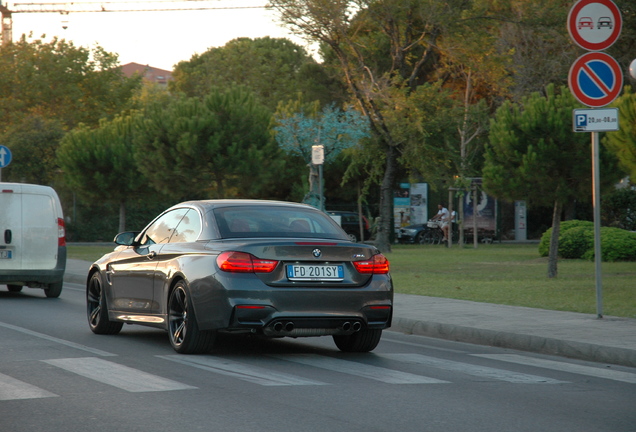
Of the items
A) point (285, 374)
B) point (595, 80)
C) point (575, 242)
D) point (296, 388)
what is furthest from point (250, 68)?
point (296, 388)

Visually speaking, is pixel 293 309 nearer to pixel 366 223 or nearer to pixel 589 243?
pixel 589 243

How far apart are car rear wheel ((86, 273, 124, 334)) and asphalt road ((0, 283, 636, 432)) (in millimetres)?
181

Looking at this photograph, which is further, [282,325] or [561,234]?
[561,234]

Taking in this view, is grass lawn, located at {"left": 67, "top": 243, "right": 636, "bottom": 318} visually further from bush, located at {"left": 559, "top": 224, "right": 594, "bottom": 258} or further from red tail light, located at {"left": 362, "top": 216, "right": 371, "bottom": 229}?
red tail light, located at {"left": 362, "top": 216, "right": 371, "bottom": 229}

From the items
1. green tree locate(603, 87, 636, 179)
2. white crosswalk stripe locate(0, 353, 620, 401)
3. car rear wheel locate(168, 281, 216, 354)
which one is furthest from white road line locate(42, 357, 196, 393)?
green tree locate(603, 87, 636, 179)

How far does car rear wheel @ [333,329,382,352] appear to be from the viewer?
9664 millimetres

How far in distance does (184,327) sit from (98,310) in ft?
7.70

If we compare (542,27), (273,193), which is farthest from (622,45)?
(273,193)

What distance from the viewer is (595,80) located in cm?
1195

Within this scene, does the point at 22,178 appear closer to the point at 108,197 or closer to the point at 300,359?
A: the point at 108,197

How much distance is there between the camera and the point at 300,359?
9.09m

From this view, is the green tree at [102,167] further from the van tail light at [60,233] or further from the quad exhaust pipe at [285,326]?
the quad exhaust pipe at [285,326]

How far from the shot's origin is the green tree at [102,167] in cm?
3850

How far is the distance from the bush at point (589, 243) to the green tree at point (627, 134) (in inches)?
327
